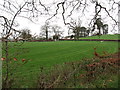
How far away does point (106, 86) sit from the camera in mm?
4324

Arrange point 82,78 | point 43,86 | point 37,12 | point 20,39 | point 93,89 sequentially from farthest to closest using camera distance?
point 37,12 → point 82,78 → point 93,89 → point 43,86 → point 20,39

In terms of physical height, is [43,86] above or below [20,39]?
below

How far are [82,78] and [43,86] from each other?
1998mm

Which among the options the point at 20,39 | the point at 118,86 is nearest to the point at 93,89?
the point at 118,86

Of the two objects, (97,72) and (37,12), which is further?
(37,12)

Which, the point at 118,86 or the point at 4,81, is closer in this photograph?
the point at 4,81

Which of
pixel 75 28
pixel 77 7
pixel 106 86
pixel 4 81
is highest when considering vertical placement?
pixel 77 7

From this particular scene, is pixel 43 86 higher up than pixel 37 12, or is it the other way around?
pixel 37 12

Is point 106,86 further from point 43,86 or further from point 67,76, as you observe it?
point 43,86

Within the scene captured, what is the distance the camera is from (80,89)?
13.3ft

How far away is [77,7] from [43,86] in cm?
431

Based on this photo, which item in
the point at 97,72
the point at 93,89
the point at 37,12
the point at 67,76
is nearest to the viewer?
the point at 93,89

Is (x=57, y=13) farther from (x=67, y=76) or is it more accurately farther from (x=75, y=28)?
(x=67, y=76)

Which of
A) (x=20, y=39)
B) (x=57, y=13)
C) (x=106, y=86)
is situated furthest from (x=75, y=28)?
(x=20, y=39)
